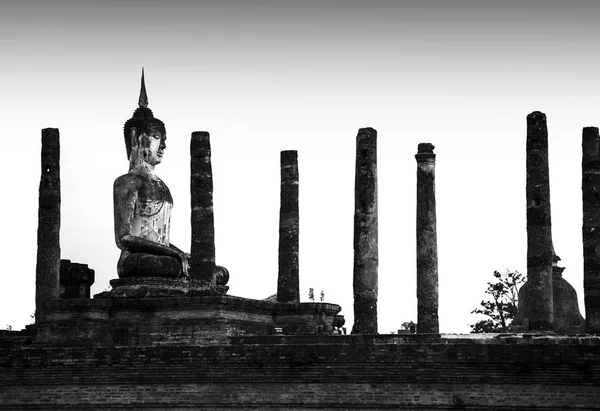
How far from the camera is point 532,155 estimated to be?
2667 cm

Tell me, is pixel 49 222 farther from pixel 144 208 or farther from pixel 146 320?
pixel 146 320

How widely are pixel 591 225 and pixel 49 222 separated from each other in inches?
429

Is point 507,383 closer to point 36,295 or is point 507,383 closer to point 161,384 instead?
point 161,384

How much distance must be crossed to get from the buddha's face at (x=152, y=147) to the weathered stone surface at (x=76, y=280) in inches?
136

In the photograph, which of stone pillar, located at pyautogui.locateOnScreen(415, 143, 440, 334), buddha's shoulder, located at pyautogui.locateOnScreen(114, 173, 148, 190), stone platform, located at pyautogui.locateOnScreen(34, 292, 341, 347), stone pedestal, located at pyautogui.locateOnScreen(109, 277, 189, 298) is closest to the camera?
stone platform, located at pyautogui.locateOnScreen(34, 292, 341, 347)

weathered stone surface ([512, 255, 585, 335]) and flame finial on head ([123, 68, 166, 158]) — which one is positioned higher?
flame finial on head ([123, 68, 166, 158])

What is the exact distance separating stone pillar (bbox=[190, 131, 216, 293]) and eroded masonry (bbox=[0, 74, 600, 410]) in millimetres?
27

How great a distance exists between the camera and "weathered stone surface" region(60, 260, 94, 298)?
27.2 metres

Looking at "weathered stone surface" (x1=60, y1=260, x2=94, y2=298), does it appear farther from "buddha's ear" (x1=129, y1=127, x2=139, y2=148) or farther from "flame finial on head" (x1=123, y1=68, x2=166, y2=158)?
"buddha's ear" (x1=129, y1=127, x2=139, y2=148)

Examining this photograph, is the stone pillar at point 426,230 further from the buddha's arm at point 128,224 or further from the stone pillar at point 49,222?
the stone pillar at point 49,222

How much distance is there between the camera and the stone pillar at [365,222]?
2780 centimetres

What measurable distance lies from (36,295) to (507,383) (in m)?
12.5

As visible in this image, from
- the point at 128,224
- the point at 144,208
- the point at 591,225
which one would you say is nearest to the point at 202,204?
the point at 144,208

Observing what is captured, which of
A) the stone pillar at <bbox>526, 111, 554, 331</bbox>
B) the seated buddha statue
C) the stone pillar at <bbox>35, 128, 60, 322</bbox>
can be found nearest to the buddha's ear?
the seated buddha statue
